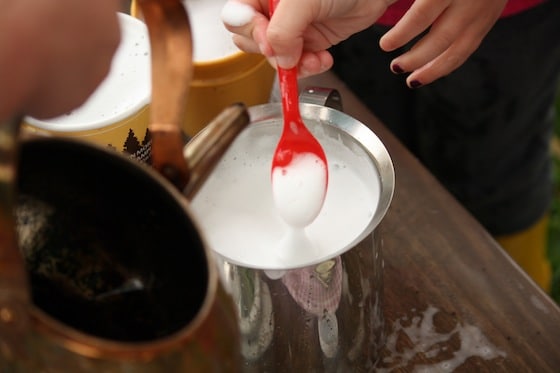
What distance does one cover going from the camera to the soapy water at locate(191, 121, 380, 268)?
58 centimetres

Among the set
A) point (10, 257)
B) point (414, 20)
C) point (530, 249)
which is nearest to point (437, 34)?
point (414, 20)

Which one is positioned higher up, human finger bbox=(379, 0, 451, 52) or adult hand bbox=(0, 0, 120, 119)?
adult hand bbox=(0, 0, 120, 119)

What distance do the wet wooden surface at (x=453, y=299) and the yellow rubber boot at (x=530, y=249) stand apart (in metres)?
0.44

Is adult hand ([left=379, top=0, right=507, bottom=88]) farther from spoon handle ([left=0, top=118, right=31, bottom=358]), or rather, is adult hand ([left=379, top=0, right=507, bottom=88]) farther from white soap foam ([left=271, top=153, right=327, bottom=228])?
spoon handle ([left=0, top=118, right=31, bottom=358])

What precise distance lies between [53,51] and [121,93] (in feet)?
1.03

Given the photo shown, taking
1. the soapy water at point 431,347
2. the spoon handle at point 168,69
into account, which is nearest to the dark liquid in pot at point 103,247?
the spoon handle at point 168,69

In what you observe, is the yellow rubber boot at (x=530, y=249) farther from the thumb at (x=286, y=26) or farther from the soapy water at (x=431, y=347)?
the thumb at (x=286, y=26)

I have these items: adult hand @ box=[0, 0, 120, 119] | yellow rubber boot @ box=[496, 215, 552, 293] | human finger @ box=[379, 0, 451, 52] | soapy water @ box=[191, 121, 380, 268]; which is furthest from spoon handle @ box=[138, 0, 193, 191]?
yellow rubber boot @ box=[496, 215, 552, 293]

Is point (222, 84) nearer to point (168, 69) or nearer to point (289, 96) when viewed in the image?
point (289, 96)

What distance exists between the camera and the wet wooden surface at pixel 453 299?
2.02 ft

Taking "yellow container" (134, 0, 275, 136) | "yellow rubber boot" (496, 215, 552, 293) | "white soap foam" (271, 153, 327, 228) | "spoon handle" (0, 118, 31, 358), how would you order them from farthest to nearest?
"yellow rubber boot" (496, 215, 552, 293) < "yellow container" (134, 0, 275, 136) < "white soap foam" (271, 153, 327, 228) < "spoon handle" (0, 118, 31, 358)

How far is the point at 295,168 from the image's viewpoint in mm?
580

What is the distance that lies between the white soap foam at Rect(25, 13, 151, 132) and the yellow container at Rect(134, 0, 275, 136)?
0.17ft

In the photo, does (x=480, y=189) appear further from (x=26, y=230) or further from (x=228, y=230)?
(x=26, y=230)
